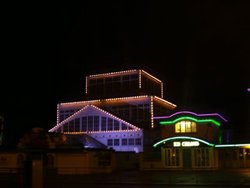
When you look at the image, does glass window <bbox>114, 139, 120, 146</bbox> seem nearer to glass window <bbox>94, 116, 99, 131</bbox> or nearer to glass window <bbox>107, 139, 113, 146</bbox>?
glass window <bbox>107, 139, 113, 146</bbox>

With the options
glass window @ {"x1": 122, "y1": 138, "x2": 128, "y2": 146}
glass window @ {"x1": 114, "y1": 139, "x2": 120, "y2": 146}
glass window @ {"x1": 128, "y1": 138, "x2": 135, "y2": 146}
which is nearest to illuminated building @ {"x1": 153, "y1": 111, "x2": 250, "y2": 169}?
glass window @ {"x1": 128, "y1": 138, "x2": 135, "y2": 146}

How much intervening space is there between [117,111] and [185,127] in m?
15.1

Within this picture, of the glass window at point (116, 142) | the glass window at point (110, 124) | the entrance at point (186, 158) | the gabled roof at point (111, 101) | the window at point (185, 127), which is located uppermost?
the gabled roof at point (111, 101)

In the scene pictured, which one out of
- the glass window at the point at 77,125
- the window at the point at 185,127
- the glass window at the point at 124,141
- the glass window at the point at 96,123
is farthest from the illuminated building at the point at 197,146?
the glass window at the point at 77,125

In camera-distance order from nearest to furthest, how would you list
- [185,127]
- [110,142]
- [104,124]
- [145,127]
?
[185,127] < [145,127] < [110,142] < [104,124]

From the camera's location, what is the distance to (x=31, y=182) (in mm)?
14406

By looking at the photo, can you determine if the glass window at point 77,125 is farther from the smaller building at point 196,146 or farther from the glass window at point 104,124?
the smaller building at point 196,146

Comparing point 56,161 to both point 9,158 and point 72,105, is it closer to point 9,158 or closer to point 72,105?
point 9,158

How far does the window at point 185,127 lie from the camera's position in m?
46.8

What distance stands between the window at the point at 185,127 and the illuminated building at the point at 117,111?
3.83 metres

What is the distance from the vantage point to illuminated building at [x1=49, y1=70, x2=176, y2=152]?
5422 centimetres

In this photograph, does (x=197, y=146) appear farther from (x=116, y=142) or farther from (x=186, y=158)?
(x=116, y=142)

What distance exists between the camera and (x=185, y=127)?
4716 centimetres

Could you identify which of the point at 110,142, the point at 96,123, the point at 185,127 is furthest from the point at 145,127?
the point at 185,127
